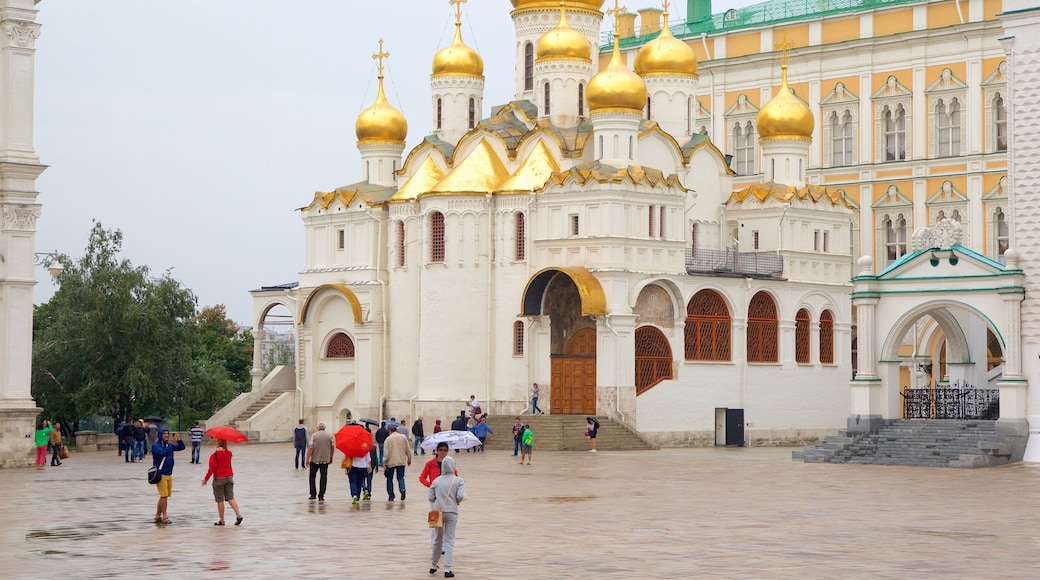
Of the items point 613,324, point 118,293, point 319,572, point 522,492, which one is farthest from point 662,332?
point 319,572

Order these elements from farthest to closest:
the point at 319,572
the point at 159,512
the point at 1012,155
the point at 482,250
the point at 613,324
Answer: the point at 482,250, the point at 613,324, the point at 1012,155, the point at 159,512, the point at 319,572

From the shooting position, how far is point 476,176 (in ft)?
161

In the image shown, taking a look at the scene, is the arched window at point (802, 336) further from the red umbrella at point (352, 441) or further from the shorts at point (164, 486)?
the shorts at point (164, 486)

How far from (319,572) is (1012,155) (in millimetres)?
25155

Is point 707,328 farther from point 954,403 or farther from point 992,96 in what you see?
point 992,96

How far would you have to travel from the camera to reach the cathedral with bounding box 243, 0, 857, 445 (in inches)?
1821

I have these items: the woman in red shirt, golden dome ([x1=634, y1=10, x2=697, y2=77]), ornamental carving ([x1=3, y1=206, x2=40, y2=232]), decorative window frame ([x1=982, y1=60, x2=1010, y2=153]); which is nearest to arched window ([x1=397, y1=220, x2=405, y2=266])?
golden dome ([x1=634, y1=10, x2=697, y2=77])

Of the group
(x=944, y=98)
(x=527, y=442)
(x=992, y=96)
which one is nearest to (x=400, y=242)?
(x=527, y=442)

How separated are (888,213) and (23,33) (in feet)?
107

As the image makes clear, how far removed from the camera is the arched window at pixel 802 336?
50.5 metres

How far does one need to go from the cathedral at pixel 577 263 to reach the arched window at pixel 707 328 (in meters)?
0.06

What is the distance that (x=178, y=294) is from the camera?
5094cm

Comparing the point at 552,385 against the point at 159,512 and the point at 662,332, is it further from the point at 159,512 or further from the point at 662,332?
the point at 159,512

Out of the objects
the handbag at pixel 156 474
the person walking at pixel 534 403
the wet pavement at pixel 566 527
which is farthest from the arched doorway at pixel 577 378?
the handbag at pixel 156 474
